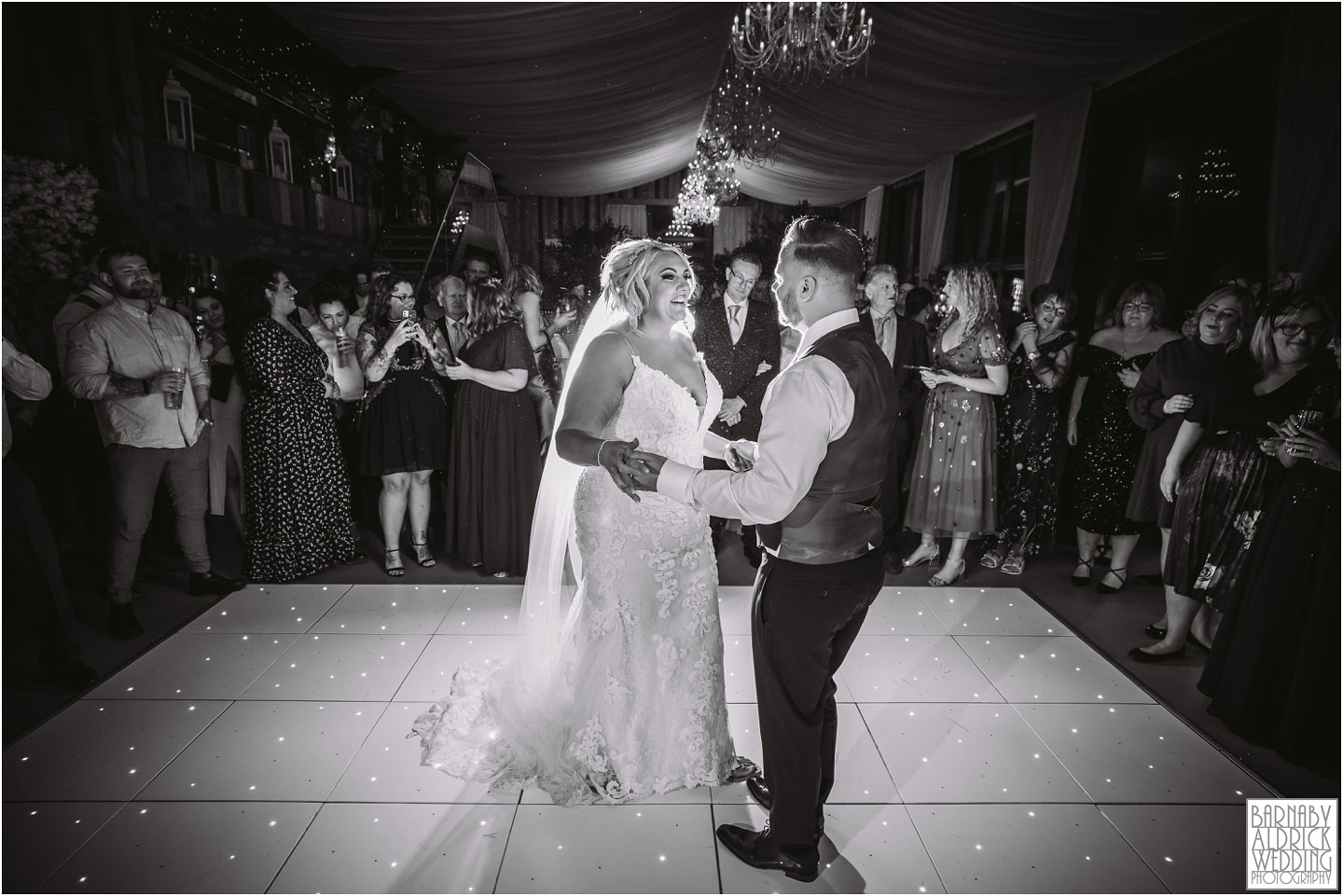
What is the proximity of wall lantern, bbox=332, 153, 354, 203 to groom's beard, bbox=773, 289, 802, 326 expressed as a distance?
331 inches

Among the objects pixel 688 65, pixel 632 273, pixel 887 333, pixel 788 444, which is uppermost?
pixel 688 65

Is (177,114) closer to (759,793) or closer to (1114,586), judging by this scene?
(759,793)

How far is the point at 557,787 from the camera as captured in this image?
202 centimetres

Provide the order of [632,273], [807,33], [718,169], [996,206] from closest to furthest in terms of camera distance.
A: [632,273], [807,33], [718,169], [996,206]

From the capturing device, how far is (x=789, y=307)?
5.10 ft

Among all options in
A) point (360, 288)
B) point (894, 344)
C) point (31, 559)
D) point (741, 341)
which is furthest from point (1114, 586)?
point (360, 288)

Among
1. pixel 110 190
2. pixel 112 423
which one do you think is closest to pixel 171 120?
pixel 110 190

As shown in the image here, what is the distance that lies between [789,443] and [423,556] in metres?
3.08

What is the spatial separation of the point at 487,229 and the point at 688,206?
2916mm

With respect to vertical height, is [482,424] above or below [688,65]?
below

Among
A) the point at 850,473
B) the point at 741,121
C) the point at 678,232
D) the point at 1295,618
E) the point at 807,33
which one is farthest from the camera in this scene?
the point at 678,232

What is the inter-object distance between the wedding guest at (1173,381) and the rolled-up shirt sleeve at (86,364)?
174 inches

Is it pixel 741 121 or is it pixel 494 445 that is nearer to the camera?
pixel 494 445

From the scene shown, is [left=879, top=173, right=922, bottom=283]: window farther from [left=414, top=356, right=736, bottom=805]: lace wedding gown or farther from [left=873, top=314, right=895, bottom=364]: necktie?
[left=414, top=356, right=736, bottom=805]: lace wedding gown
